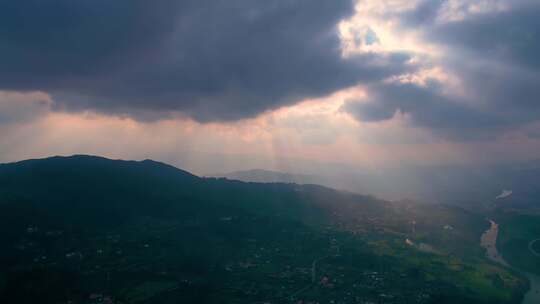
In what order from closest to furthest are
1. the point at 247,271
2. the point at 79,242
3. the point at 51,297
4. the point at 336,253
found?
1. the point at 51,297
2. the point at 247,271
3. the point at 79,242
4. the point at 336,253

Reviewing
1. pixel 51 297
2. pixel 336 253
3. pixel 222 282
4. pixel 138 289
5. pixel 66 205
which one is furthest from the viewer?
pixel 66 205

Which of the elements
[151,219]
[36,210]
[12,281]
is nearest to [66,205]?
[36,210]

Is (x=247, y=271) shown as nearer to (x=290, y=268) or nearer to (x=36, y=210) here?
(x=290, y=268)

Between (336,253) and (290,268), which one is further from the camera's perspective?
(336,253)

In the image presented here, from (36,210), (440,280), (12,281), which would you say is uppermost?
(36,210)

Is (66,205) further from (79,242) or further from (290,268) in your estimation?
(290,268)

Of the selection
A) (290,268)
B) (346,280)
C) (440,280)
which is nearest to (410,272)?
(440,280)

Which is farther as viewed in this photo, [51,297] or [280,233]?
[280,233]

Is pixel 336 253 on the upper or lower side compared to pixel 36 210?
lower

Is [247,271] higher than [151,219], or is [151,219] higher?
[151,219]
